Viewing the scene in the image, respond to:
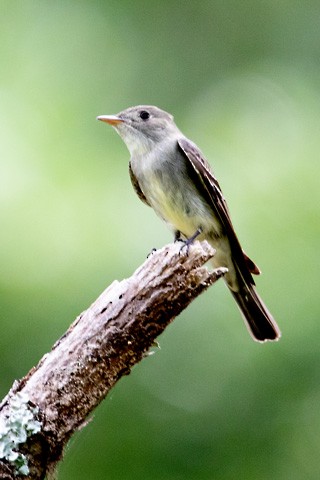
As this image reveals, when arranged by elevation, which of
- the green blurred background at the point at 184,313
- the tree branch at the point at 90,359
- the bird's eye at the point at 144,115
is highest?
the bird's eye at the point at 144,115

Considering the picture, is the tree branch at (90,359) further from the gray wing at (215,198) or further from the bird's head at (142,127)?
the bird's head at (142,127)

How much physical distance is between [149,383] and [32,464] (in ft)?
6.09

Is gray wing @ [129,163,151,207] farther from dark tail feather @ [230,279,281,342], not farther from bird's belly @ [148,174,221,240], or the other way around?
dark tail feather @ [230,279,281,342]

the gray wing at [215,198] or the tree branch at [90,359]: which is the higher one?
the gray wing at [215,198]

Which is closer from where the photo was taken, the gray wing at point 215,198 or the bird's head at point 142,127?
the gray wing at point 215,198

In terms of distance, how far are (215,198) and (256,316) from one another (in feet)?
1.85

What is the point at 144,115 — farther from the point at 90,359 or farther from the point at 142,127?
the point at 90,359

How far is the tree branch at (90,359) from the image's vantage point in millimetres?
3361

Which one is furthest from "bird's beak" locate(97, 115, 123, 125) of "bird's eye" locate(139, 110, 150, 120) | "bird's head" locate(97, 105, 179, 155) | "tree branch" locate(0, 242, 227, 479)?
"tree branch" locate(0, 242, 227, 479)

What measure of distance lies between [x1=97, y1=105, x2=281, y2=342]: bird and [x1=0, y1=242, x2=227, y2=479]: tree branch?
1.45 m

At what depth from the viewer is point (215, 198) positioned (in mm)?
5117

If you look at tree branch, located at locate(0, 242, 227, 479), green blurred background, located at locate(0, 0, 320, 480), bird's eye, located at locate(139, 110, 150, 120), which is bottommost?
tree branch, located at locate(0, 242, 227, 479)

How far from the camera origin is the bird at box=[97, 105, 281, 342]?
200 inches

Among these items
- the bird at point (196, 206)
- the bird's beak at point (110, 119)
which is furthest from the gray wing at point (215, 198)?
the bird's beak at point (110, 119)
